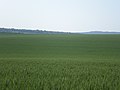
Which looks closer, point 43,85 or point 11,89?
point 11,89

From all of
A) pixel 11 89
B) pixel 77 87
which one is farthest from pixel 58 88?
pixel 11 89

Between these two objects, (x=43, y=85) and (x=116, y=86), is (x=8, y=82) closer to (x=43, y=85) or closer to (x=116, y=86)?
(x=43, y=85)

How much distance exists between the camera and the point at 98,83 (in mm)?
10164

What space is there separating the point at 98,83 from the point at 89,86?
2.73ft

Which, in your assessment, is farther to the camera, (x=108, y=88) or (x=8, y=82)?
(x=8, y=82)

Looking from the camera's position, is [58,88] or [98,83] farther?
[98,83]

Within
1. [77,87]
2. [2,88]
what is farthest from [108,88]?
[2,88]

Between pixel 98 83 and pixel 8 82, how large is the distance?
374 cm

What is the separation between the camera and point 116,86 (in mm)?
9531

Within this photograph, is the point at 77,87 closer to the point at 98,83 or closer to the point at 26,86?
the point at 98,83

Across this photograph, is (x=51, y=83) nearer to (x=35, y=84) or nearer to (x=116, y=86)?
(x=35, y=84)

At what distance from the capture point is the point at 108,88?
9.41m

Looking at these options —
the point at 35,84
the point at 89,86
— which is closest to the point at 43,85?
the point at 35,84

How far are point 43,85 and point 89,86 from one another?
182cm
